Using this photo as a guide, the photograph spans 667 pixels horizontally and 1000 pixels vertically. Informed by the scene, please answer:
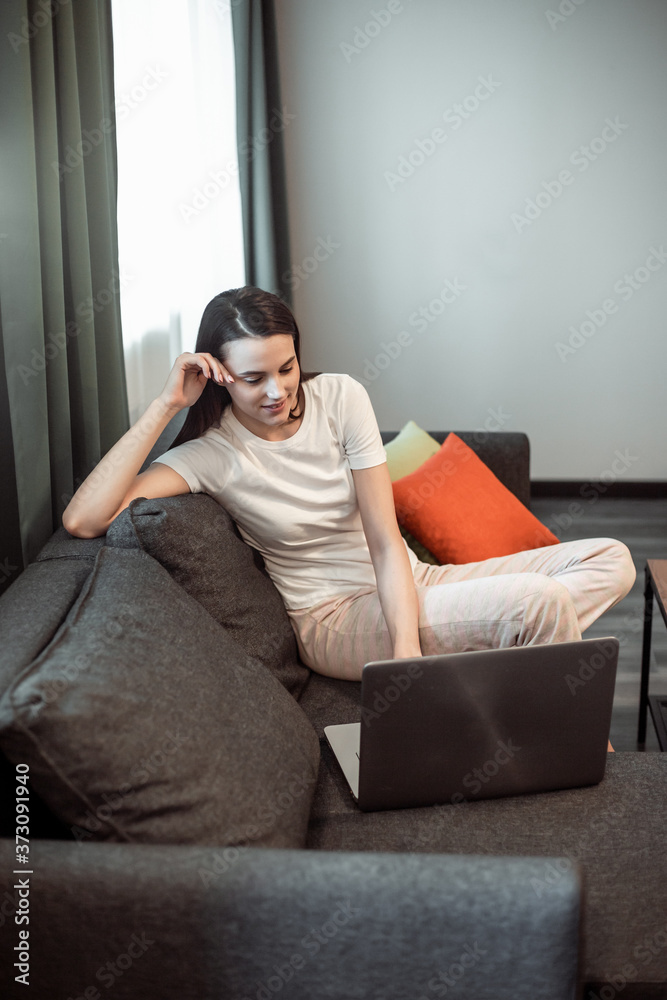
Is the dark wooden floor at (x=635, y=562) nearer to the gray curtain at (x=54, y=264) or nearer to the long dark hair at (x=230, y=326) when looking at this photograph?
the long dark hair at (x=230, y=326)

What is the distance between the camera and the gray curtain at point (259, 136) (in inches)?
124

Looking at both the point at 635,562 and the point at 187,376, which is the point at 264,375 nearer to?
the point at 187,376

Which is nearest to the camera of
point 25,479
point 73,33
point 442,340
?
point 25,479

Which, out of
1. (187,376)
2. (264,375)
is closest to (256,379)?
(264,375)

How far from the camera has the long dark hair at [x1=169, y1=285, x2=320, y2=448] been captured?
152cm

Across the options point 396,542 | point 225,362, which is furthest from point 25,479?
point 396,542

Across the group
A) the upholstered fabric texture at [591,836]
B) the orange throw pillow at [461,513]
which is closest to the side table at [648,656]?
the orange throw pillow at [461,513]

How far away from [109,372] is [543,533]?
1143 mm

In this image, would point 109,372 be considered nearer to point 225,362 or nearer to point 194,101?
point 225,362

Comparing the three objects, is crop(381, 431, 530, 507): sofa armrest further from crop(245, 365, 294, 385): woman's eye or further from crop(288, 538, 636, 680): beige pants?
crop(245, 365, 294, 385): woman's eye

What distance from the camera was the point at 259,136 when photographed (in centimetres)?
323

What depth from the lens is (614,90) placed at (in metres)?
3.63

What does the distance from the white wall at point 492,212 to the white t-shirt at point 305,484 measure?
2.34m

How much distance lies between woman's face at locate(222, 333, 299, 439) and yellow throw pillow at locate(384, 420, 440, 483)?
0.72m
